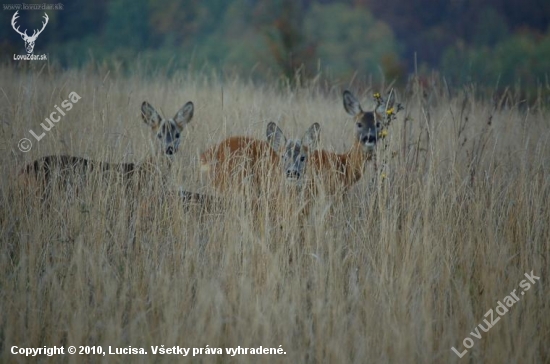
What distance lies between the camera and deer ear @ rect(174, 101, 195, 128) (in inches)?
294

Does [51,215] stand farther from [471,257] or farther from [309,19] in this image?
[309,19]

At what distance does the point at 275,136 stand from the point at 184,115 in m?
1.49

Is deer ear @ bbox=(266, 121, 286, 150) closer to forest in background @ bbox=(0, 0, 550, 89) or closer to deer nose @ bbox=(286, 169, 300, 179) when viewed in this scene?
deer nose @ bbox=(286, 169, 300, 179)

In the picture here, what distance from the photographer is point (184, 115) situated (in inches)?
297

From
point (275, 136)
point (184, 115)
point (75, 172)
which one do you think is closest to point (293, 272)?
point (75, 172)

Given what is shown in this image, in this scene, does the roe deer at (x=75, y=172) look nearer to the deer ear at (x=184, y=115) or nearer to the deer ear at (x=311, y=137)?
the deer ear at (x=311, y=137)

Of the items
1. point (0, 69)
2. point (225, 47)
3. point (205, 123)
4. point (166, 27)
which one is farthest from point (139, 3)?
point (205, 123)

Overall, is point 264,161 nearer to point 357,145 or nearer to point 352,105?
point 357,145

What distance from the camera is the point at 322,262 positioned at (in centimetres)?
450

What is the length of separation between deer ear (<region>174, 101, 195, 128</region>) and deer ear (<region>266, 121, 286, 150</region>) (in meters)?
1.34

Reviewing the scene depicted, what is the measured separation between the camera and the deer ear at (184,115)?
24.5 feet

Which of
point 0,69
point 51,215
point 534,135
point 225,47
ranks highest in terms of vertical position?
point 225,47

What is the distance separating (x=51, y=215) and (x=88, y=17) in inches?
1062

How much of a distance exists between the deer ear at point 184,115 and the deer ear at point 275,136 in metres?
1.34
